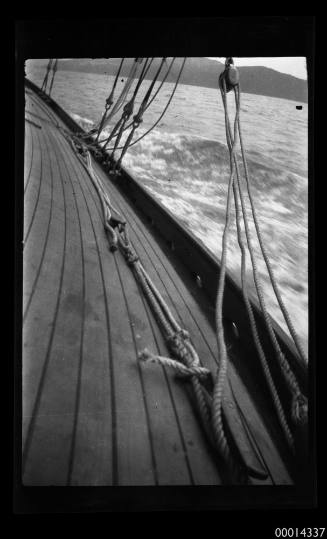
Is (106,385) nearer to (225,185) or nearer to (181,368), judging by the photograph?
(181,368)

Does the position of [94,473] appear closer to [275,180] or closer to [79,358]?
[79,358]

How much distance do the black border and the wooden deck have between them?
0.04 metres

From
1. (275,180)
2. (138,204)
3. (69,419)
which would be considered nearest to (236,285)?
(69,419)

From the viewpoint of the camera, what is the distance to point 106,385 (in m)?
0.75

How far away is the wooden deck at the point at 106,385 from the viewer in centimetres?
66

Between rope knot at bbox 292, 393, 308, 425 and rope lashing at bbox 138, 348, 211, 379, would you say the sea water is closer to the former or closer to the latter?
rope lashing at bbox 138, 348, 211, 379

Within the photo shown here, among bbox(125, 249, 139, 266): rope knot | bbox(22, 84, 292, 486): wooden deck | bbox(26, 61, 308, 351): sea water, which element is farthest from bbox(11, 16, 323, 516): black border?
bbox(125, 249, 139, 266): rope knot

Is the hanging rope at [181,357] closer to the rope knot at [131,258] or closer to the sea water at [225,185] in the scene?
the rope knot at [131,258]

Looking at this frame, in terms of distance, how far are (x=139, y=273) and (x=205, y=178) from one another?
5.90m

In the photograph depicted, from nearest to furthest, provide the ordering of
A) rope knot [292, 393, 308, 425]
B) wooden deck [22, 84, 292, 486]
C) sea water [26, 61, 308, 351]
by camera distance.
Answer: wooden deck [22, 84, 292, 486]
rope knot [292, 393, 308, 425]
sea water [26, 61, 308, 351]

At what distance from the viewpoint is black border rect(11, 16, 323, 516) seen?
0.69 meters
